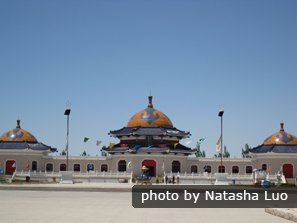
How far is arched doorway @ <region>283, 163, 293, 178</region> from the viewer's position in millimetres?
71375

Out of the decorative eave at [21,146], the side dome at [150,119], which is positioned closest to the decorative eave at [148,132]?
the side dome at [150,119]

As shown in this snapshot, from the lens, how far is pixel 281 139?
74.2 m

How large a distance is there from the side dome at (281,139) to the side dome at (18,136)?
3628cm

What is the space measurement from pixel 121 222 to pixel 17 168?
195 ft

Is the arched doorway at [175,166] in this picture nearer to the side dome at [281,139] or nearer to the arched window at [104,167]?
the arched window at [104,167]

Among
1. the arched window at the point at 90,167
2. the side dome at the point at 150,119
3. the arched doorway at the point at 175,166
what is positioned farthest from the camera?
the side dome at the point at 150,119

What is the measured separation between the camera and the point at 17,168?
73812mm

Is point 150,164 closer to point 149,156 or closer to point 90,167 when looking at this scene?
point 149,156

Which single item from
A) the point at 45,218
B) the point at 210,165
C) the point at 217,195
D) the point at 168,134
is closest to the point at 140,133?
the point at 168,134

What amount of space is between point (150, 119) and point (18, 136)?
20.5m

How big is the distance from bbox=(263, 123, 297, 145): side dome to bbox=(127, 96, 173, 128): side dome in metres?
15.2

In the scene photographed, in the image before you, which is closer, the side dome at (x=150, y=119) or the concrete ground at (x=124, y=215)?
the concrete ground at (x=124, y=215)

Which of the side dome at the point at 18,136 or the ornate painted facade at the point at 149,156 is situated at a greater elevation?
the side dome at the point at 18,136

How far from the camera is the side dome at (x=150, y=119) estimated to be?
76312 mm
